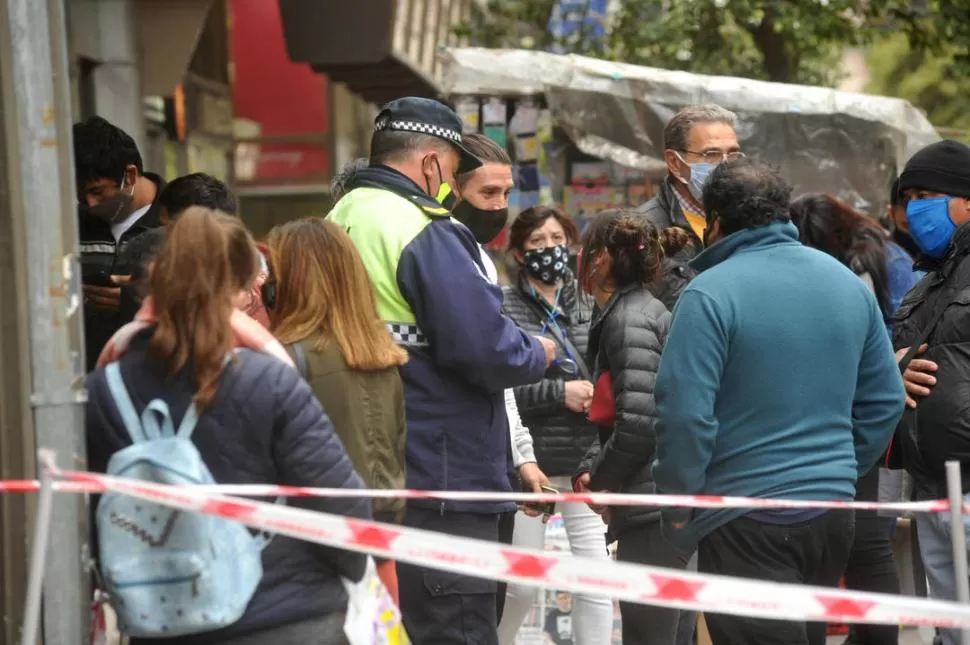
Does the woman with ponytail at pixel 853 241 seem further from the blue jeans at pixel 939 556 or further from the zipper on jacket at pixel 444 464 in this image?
the zipper on jacket at pixel 444 464

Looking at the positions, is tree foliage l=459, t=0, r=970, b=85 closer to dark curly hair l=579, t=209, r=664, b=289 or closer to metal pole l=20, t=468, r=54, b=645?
dark curly hair l=579, t=209, r=664, b=289

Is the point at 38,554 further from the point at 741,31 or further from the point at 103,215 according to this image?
the point at 741,31

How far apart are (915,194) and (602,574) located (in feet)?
9.41

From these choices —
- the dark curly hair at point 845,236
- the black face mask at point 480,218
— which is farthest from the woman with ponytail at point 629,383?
the dark curly hair at point 845,236

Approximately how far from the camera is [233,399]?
3.81m

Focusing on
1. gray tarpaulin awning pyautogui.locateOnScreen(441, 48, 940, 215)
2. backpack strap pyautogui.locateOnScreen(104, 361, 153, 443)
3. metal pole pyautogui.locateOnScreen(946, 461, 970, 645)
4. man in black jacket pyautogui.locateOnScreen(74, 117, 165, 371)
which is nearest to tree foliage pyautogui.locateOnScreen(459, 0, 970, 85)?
gray tarpaulin awning pyautogui.locateOnScreen(441, 48, 940, 215)

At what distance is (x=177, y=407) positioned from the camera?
3824 millimetres

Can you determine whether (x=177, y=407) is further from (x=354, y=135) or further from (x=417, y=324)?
(x=354, y=135)

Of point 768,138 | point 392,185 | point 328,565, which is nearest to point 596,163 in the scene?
point 768,138

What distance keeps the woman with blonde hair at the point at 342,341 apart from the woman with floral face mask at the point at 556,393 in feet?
6.82

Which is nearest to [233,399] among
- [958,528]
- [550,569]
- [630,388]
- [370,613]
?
[370,613]

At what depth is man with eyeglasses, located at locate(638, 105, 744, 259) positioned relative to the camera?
6.50 meters

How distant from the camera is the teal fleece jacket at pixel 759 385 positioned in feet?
15.6

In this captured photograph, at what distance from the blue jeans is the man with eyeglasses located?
145 centimetres
